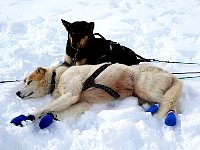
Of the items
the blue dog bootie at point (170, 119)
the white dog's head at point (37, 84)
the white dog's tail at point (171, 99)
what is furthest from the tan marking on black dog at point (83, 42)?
the blue dog bootie at point (170, 119)

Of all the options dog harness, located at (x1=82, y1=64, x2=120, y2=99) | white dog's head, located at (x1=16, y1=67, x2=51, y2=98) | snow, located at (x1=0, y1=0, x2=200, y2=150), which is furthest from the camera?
white dog's head, located at (x1=16, y1=67, x2=51, y2=98)

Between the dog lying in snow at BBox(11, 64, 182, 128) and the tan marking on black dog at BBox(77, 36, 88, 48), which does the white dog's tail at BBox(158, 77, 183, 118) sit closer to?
the dog lying in snow at BBox(11, 64, 182, 128)

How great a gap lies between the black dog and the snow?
702 mm

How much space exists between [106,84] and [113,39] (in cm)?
315

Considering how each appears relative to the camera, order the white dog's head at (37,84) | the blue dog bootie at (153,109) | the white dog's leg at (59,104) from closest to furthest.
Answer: the blue dog bootie at (153,109)
the white dog's leg at (59,104)
the white dog's head at (37,84)

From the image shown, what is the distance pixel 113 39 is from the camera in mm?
8000

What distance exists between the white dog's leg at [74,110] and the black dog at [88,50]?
1.17 m

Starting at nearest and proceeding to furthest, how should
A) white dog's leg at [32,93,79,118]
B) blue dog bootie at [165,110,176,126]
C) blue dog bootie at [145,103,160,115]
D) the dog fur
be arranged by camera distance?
blue dog bootie at [165,110,176,126] < blue dog bootie at [145,103,160,115] < white dog's leg at [32,93,79,118] < the dog fur

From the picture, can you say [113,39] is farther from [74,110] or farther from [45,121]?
[45,121]

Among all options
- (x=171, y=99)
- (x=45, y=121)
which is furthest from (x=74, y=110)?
(x=171, y=99)

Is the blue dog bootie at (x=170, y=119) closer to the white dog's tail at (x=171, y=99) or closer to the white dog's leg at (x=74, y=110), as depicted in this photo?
the white dog's tail at (x=171, y=99)

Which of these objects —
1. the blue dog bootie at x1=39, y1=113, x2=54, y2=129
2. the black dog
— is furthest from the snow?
the black dog

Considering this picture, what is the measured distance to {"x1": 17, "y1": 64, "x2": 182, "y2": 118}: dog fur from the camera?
4.78 meters

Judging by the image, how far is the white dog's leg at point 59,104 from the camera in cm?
466
